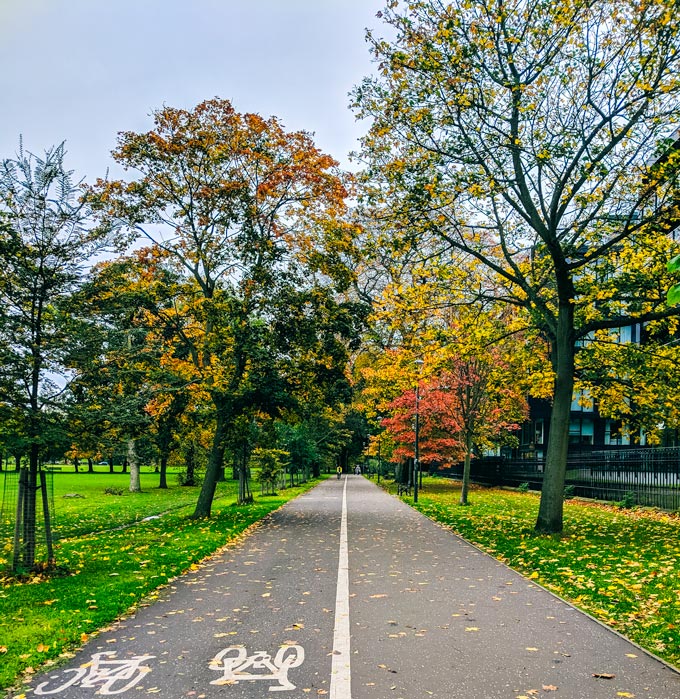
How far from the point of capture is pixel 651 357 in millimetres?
15461

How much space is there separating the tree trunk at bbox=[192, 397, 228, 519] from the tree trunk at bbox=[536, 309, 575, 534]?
9336 millimetres

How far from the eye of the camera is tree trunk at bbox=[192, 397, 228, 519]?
19062 millimetres

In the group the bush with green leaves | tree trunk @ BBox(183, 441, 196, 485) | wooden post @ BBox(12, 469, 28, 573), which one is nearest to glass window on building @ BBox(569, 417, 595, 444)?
the bush with green leaves

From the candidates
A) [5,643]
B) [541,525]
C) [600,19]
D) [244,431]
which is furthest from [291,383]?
[5,643]

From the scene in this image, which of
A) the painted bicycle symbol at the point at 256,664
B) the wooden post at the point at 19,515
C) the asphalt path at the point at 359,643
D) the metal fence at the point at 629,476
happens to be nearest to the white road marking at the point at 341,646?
the asphalt path at the point at 359,643

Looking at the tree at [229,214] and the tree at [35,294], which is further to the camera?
the tree at [229,214]

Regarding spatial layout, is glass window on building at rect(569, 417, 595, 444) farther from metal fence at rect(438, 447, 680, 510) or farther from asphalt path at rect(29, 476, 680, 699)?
asphalt path at rect(29, 476, 680, 699)

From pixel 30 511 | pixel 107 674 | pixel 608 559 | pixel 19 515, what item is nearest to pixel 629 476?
pixel 608 559

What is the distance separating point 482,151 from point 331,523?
34.9 ft

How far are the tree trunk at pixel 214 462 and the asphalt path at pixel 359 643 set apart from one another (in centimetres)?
862

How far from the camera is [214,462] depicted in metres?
20.0

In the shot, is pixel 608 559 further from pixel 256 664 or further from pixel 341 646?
pixel 256 664

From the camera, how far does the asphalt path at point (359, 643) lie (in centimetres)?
499

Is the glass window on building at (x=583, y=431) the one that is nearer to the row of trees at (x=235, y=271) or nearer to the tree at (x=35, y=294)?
the row of trees at (x=235, y=271)
